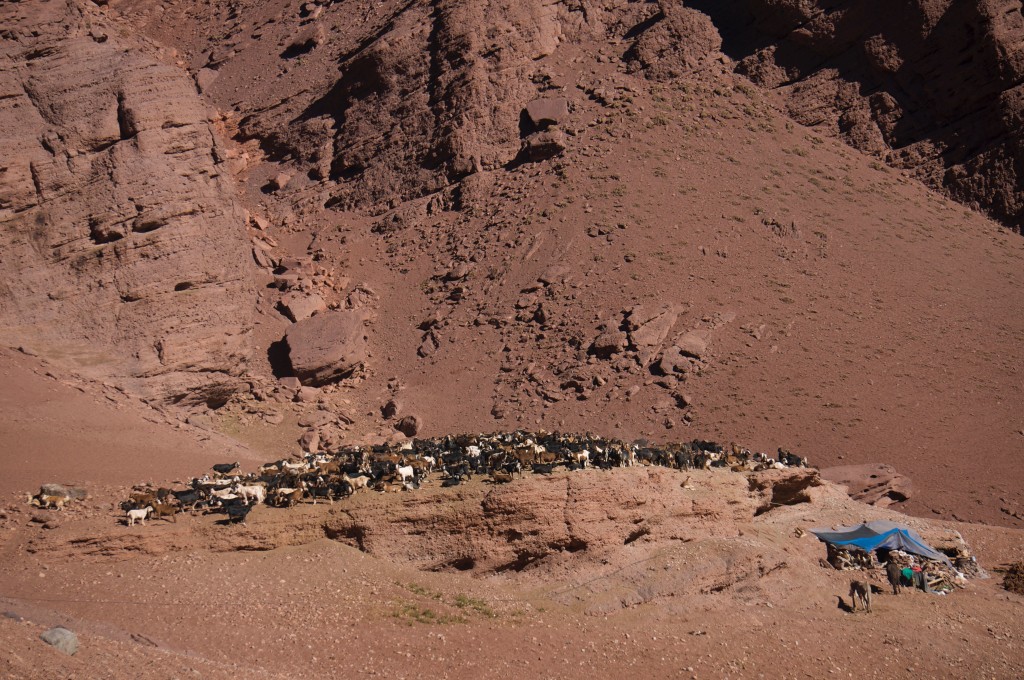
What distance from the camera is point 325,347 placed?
99.1 feet

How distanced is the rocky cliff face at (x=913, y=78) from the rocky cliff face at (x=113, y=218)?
2878cm

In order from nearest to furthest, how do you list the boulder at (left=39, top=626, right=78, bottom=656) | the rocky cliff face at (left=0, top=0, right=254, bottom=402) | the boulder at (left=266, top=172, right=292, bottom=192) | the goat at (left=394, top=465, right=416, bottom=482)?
the boulder at (left=39, top=626, right=78, bottom=656)
the goat at (left=394, top=465, right=416, bottom=482)
the rocky cliff face at (left=0, top=0, right=254, bottom=402)
the boulder at (left=266, top=172, right=292, bottom=192)

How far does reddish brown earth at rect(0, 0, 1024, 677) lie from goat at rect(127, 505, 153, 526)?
346 millimetres

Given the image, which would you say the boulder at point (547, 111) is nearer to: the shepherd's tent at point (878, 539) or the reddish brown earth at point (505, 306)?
the reddish brown earth at point (505, 306)

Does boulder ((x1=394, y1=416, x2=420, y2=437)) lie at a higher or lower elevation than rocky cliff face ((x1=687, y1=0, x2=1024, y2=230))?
lower

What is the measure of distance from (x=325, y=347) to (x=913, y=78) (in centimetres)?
3100

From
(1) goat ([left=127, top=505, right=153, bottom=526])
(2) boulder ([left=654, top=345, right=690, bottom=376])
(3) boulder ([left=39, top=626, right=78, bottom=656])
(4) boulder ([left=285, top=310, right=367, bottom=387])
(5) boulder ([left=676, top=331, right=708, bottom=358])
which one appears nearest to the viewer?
(3) boulder ([left=39, top=626, right=78, bottom=656])

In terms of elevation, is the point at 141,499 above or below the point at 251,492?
above

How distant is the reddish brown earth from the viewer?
13695mm

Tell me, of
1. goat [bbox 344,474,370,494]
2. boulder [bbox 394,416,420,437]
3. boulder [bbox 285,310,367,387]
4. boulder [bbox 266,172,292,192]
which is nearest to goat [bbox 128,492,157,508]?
goat [bbox 344,474,370,494]

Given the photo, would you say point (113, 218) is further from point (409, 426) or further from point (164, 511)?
point (164, 511)

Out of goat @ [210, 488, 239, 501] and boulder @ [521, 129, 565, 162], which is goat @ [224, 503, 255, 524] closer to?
goat @ [210, 488, 239, 501]

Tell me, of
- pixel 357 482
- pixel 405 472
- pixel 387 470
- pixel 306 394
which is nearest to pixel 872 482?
pixel 405 472

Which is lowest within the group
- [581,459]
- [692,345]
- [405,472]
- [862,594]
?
[862,594]
